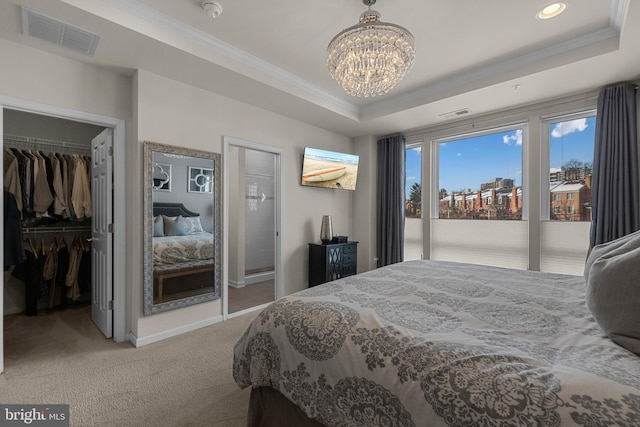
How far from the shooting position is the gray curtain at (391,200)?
A: 446 centimetres

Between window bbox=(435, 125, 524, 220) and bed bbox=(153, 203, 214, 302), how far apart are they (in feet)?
11.1

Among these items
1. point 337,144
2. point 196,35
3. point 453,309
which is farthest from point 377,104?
point 453,309

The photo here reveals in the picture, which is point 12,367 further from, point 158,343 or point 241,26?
point 241,26

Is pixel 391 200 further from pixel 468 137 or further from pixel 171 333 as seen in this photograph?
pixel 171 333

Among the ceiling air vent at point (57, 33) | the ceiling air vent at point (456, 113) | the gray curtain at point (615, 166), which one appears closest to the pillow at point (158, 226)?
the ceiling air vent at point (57, 33)

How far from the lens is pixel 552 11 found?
214 centimetres

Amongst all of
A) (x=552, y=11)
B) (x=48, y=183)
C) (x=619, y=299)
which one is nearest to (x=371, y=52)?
(x=552, y=11)

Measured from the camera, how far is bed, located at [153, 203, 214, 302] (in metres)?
2.76

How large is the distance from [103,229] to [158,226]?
0.55m

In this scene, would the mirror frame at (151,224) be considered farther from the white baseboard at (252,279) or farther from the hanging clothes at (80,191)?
the white baseboard at (252,279)

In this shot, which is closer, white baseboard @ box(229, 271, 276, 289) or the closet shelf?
the closet shelf

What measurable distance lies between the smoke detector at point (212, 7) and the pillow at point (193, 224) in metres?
1.85

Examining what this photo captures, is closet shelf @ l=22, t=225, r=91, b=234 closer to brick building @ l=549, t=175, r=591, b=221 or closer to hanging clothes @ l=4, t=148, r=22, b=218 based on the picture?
hanging clothes @ l=4, t=148, r=22, b=218

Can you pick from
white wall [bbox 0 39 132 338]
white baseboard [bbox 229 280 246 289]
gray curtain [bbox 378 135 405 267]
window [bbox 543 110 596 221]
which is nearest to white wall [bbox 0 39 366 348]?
white wall [bbox 0 39 132 338]
